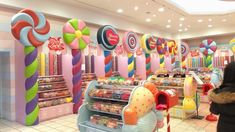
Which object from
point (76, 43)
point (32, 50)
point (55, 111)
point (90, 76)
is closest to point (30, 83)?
point (32, 50)

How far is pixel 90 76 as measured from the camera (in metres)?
7.63

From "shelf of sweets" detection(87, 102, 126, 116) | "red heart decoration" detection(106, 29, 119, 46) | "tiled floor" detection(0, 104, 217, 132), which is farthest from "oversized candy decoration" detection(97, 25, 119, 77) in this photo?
"shelf of sweets" detection(87, 102, 126, 116)

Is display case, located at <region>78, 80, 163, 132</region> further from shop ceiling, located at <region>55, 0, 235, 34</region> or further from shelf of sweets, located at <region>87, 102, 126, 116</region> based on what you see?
shop ceiling, located at <region>55, 0, 235, 34</region>

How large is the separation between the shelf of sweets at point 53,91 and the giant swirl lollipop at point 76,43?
0.34m

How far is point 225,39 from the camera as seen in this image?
43.7ft

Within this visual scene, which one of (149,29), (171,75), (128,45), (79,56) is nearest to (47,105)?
(79,56)

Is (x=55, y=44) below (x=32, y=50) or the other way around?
the other way around

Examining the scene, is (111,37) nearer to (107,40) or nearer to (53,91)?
(107,40)

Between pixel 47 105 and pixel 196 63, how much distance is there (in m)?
10.6

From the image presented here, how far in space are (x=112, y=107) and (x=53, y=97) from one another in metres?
Answer: 2.90

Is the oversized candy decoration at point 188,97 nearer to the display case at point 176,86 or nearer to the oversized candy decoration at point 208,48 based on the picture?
the display case at point 176,86

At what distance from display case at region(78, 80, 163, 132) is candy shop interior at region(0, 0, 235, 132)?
0.02 m

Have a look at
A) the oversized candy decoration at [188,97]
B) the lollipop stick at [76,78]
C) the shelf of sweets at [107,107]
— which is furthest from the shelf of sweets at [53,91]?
the oversized candy decoration at [188,97]

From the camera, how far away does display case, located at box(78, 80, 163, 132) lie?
3416 millimetres
